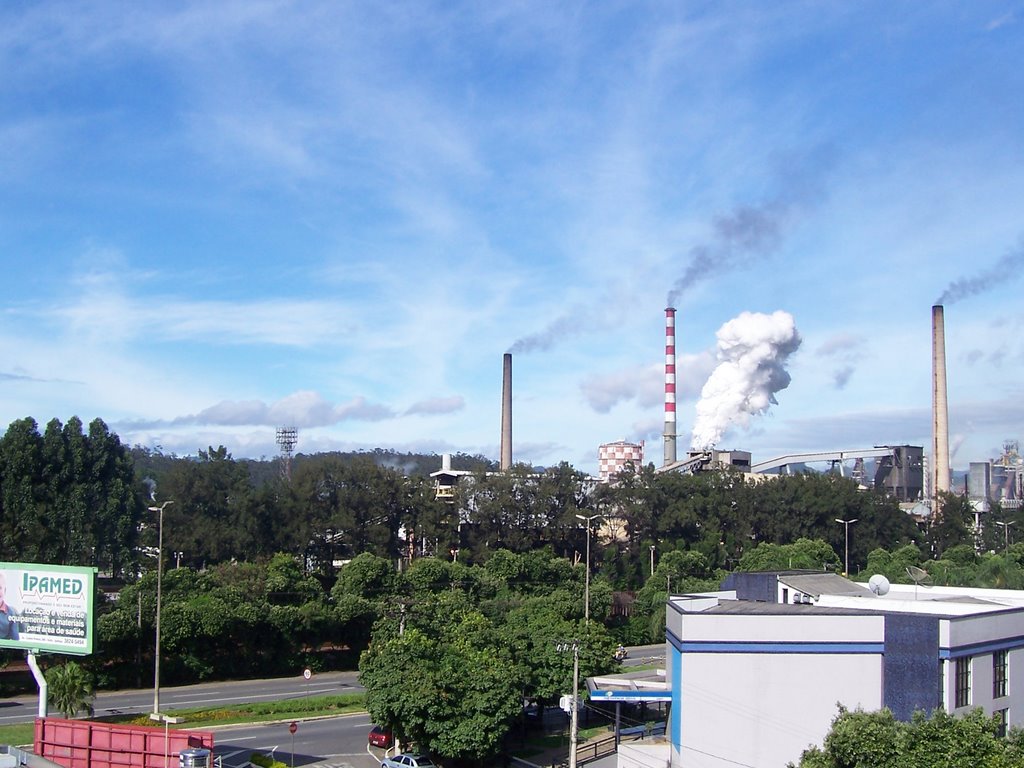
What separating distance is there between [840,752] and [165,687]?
4046cm

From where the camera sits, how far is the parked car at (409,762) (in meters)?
33.4

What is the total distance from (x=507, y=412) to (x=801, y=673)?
85.8m

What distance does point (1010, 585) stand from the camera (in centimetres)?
7044

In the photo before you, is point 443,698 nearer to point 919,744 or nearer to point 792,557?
point 919,744

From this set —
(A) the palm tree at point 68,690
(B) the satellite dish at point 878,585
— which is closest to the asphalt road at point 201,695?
(A) the palm tree at point 68,690

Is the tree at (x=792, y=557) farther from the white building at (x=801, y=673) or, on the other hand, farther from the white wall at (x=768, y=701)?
the white wall at (x=768, y=701)

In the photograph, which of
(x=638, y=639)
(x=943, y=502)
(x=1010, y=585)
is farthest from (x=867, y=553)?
(x=638, y=639)

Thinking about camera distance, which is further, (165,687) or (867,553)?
(867,553)

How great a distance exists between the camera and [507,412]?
116 m

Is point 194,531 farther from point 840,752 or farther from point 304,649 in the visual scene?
point 840,752

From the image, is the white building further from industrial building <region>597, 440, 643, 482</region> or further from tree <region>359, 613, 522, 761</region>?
industrial building <region>597, 440, 643, 482</region>

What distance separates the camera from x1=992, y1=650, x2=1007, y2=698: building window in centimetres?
3328

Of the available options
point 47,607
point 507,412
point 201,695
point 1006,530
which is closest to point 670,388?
point 507,412

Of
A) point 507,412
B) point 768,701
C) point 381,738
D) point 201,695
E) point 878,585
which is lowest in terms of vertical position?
point 201,695
